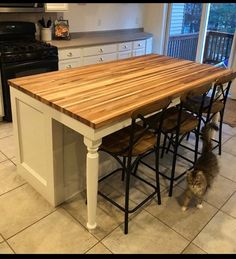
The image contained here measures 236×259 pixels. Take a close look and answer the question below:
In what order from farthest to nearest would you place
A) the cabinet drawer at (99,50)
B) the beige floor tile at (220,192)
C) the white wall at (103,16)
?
the white wall at (103,16)
the cabinet drawer at (99,50)
the beige floor tile at (220,192)

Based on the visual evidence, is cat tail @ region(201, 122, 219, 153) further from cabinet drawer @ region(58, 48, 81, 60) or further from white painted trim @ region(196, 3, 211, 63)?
white painted trim @ region(196, 3, 211, 63)

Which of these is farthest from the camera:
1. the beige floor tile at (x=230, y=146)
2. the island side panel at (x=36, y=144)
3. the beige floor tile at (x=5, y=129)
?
the beige floor tile at (x=5, y=129)

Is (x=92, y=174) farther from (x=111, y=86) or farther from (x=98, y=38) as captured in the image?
(x=98, y=38)

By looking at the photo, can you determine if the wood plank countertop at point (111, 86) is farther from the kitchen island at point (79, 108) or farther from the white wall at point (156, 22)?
the white wall at point (156, 22)

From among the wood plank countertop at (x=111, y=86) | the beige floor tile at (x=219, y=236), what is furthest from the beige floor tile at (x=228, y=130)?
the beige floor tile at (x=219, y=236)

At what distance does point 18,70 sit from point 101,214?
6.61ft

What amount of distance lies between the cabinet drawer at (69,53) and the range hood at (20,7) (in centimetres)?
60

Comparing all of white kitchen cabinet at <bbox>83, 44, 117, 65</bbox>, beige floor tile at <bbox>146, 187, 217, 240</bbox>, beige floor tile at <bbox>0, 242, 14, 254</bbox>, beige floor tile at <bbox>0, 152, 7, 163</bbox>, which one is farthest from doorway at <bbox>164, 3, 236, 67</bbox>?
beige floor tile at <bbox>0, 242, 14, 254</bbox>

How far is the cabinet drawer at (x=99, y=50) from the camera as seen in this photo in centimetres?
390

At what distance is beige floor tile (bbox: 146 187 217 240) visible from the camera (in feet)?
6.53

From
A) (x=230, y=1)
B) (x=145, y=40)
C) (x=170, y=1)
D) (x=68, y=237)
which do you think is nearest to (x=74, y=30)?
(x=145, y=40)

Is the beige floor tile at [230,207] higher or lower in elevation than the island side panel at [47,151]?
lower

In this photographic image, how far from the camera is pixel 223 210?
7.18 feet

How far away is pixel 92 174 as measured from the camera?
1.73 m
